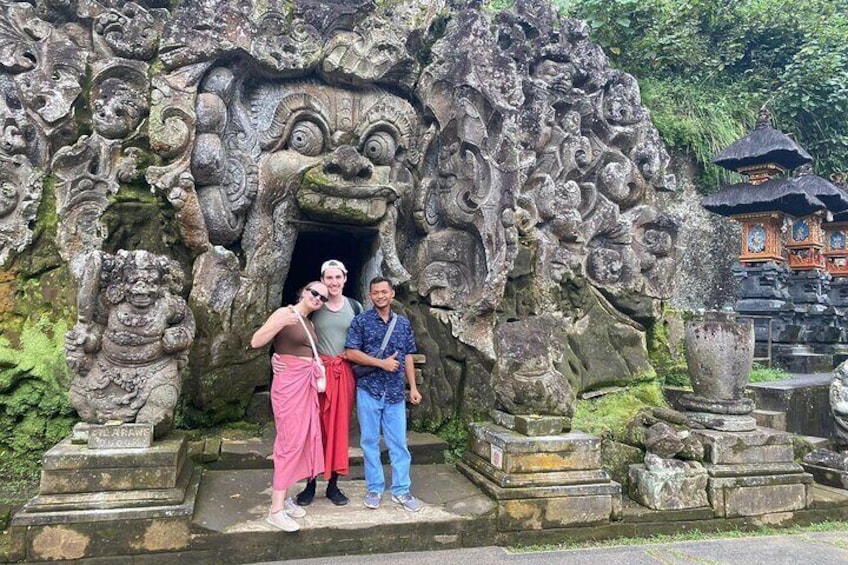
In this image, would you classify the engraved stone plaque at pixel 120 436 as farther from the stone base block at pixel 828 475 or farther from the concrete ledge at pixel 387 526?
the stone base block at pixel 828 475

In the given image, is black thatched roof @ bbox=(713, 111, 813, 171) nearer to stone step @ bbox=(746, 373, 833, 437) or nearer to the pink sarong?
stone step @ bbox=(746, 373, 833, 437)

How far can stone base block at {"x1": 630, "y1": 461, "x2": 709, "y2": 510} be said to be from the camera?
4.81 meters

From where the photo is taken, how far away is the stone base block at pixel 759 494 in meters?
4.85

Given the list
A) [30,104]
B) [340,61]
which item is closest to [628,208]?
[340,61]

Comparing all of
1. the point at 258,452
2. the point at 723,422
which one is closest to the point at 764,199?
the point at 723,422

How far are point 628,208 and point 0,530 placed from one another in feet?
22.3

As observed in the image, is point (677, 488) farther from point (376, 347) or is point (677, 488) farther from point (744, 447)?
point (376, 347)

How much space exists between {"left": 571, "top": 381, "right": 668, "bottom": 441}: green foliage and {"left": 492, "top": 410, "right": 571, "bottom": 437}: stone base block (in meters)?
1.05

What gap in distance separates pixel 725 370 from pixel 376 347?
3.10 metres

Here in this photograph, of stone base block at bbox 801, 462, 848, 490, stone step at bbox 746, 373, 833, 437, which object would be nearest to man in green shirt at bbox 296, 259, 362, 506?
stone base block at bbox 801, 462, 848, 490

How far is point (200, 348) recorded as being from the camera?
18.2 feet

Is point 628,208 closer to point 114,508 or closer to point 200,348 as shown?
point 200,348

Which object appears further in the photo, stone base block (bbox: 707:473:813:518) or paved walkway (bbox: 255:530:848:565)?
stone base block (bbox: 707:473:813:518)

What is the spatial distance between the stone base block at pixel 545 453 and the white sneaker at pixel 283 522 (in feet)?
5.25
